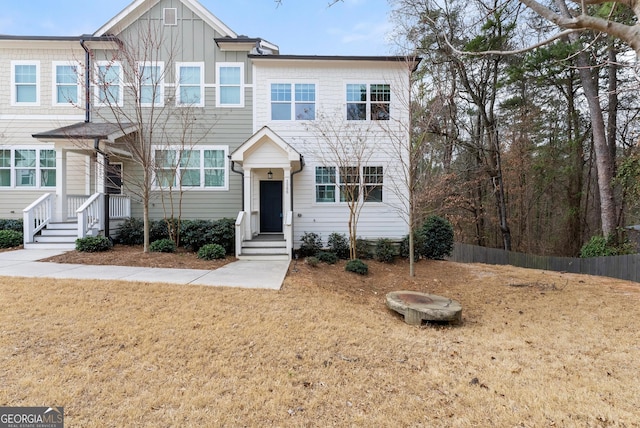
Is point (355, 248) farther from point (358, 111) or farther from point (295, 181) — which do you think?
point (358, 111)

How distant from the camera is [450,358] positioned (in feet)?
12.6

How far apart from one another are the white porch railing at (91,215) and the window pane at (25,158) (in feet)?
12.6

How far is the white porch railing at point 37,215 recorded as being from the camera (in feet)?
31.8

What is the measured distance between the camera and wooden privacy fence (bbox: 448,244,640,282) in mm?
10016

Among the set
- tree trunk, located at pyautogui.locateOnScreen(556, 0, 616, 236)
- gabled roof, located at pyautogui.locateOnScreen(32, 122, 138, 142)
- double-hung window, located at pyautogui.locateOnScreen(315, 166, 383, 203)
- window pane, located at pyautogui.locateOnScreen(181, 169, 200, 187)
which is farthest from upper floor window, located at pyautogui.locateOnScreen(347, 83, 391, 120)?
tree trunk, located at pyautogui.locateOnScreen(556, 0, 616, 236)

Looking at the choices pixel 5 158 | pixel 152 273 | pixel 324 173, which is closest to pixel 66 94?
pixel 5 158

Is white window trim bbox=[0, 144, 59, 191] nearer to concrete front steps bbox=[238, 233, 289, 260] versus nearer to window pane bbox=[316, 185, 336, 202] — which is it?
concrete front steps bbox=[238, 233, 289, 260]

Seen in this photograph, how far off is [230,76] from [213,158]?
3.22 metres

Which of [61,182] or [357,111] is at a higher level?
[357,111]

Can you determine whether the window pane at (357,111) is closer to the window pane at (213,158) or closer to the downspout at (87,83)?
the window pane at (213,158)

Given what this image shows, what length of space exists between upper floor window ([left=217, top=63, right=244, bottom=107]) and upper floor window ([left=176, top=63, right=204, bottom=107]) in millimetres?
686

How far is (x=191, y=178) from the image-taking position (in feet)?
37.9

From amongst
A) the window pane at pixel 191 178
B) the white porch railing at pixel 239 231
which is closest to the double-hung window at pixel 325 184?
the white porch railing at pixel 239 231

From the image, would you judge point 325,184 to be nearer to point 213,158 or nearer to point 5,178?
point 213,158
